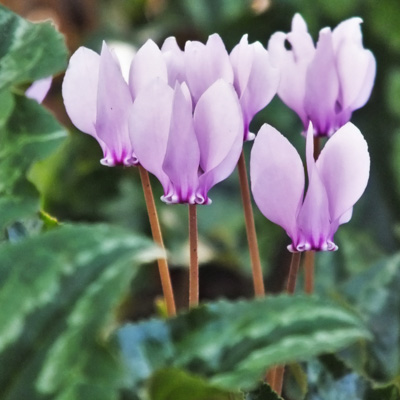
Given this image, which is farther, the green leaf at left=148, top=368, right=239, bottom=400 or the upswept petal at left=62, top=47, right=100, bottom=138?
the upswept petal at left=62, top=47, right=100, bottom=138

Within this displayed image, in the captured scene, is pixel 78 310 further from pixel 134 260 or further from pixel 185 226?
pixel 185 226

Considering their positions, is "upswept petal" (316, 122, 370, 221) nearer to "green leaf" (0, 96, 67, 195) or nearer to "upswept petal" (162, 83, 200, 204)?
"upswept petal" (162, 83, 200, 204)

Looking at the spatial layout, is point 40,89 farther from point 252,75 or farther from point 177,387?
point 177,387

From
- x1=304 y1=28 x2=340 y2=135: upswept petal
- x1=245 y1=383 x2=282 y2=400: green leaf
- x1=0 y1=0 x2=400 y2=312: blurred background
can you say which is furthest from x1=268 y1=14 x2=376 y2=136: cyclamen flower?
x1=0 y1=0 x2=400 y2=312: blurred background

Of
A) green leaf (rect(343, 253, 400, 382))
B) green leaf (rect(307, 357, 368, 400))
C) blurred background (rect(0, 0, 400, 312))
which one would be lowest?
blurred background (rect(0, 0, 400, 312))

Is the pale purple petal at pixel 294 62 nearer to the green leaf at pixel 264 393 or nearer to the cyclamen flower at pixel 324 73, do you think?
the cyclamen flower at pixel 324 73

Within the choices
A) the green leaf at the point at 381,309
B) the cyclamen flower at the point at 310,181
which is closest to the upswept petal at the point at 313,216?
the cyclamen flower at the point at 310,181

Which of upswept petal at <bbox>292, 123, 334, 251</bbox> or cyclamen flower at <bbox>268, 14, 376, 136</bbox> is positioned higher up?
cyclamen flower at <bbox>268, 14, 376, 136</bbox>
